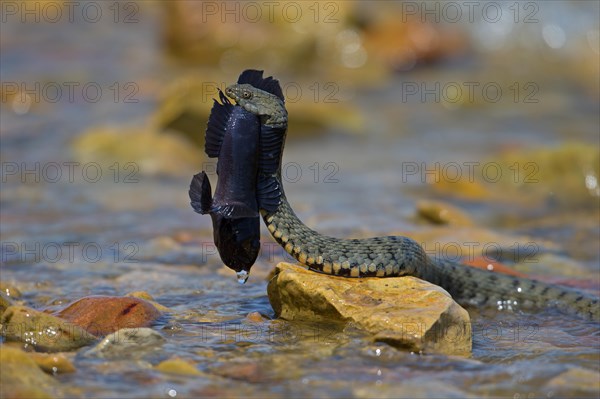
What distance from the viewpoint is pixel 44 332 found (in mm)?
4488

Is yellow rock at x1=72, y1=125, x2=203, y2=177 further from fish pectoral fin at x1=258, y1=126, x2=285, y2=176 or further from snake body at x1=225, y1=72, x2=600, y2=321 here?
fish pectoral fin at x1=258, y1=126, x2=285, y2=176

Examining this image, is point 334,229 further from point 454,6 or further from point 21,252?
point 454,6

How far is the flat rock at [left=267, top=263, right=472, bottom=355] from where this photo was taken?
14.8 ft

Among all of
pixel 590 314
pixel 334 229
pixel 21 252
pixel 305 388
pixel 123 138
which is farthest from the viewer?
pixel 123 138

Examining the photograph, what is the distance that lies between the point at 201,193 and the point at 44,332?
96 cm

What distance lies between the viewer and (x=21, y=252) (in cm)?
677

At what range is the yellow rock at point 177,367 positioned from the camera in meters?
4.19

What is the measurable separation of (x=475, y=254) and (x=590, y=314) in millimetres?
1458

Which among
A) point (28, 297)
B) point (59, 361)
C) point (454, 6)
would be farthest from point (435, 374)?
point (454, 6)

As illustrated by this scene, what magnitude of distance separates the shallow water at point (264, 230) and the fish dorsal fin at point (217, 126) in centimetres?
91

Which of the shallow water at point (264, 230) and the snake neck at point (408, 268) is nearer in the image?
the shallow water at point (264, 230)

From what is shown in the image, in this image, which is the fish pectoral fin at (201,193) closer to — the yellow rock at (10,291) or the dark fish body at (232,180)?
the dark fish body at (232,180)

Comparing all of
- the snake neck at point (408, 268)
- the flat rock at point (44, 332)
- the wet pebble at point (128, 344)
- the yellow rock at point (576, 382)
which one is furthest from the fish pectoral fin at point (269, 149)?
the yellow rock at point (576, 382)

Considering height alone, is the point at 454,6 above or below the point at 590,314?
above
